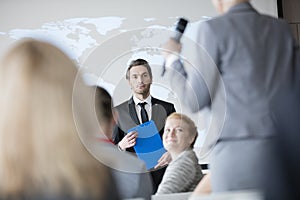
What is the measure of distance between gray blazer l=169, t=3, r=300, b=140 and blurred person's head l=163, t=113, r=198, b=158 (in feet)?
1.29

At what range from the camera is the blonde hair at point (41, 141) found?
4.08 ft

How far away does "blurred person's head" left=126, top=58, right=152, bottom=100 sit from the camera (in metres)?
2.56

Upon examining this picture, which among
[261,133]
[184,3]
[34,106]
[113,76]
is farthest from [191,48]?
[184,3]

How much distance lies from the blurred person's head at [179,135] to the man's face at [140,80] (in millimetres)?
361

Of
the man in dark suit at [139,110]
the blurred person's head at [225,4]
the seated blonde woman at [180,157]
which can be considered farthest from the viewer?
the man in dark suit at [139,110]

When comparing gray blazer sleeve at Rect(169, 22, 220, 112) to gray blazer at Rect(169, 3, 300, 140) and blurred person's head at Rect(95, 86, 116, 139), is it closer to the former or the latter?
gray blazer at Rect(169, 3, 300, 140)

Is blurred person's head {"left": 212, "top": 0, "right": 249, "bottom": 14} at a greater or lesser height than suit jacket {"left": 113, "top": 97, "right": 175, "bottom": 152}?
greater

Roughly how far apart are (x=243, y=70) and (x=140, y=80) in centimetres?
99

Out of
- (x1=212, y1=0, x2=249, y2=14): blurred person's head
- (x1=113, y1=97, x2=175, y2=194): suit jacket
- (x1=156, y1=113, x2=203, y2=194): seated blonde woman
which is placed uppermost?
(x1=212, y1=0, x2=249, y2=14): blurred person's head

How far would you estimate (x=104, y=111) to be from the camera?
1.93 metres

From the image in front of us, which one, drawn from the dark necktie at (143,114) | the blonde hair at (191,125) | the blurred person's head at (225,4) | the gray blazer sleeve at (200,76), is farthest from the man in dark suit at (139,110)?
the blurred person's head at (225,4)

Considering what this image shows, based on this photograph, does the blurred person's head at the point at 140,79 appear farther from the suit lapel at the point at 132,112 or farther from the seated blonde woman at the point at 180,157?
the seated blonde woman at the point at 180,157

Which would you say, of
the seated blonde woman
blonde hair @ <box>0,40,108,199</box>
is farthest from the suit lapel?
blonde hair @ <box>0,40,108,199</box>

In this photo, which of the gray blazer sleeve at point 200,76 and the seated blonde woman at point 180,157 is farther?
the seated blonde woman at point 180,157
